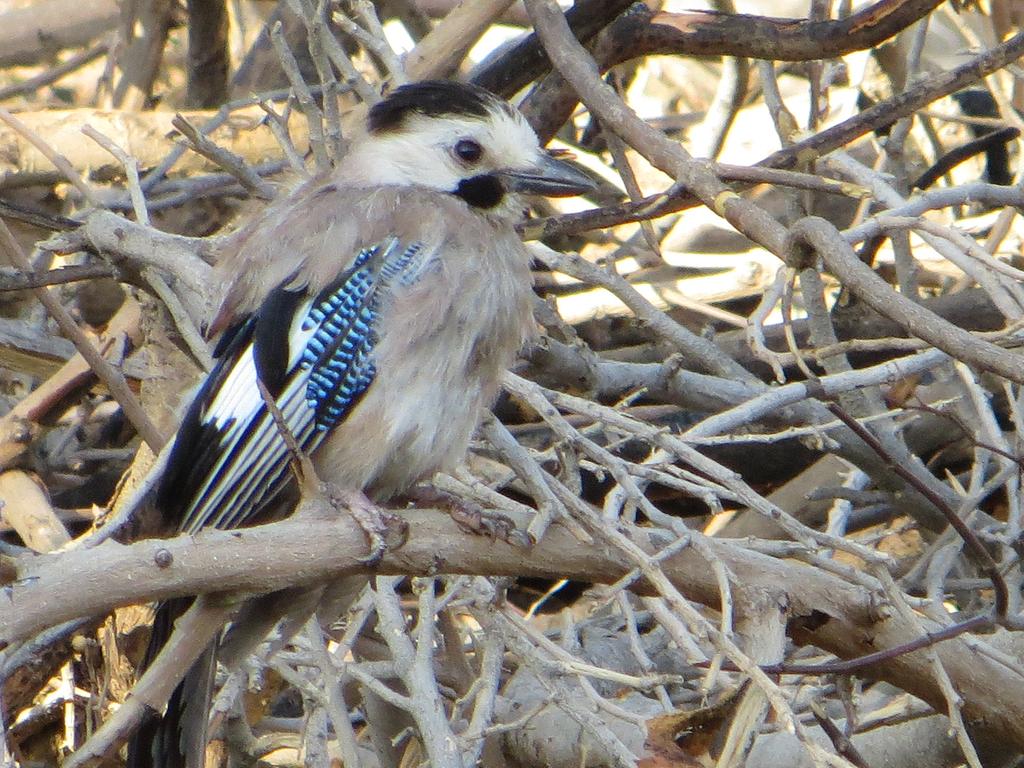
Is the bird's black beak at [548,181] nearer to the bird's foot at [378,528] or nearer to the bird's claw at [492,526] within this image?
the bird's claw at [492,526]

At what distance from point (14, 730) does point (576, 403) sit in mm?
1554

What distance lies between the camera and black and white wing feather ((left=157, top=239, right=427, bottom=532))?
9.12 ft

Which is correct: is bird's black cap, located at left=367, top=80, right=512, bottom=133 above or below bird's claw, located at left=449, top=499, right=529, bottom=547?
above

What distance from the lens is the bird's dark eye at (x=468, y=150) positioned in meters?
3.32

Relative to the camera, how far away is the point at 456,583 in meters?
3.14

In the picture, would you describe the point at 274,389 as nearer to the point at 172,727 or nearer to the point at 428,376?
the point at 428,376

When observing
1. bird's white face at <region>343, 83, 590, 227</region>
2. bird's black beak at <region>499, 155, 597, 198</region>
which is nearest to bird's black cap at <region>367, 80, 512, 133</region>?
bird's white face at <region>343, 83, 590, 227</region>

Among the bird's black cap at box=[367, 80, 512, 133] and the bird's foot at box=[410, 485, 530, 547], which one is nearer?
the bird's foot at box=[410, 485, 530, 547]

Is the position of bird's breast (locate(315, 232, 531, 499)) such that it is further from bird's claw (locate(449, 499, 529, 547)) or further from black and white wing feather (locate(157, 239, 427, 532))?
bird's claw (locate(449, 499, 529, 547))

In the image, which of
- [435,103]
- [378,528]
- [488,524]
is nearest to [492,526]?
[488,524]

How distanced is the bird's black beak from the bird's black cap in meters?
0.14

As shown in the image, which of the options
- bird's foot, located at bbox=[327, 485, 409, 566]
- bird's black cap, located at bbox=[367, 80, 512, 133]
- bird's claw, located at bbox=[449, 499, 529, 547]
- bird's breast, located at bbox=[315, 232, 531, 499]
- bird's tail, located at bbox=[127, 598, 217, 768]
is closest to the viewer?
bird's foot, located at bbox=[327, 485, 409, 566]

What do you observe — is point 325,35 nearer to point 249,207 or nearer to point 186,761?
point 249,207

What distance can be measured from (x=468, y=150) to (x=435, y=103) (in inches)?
4.8
